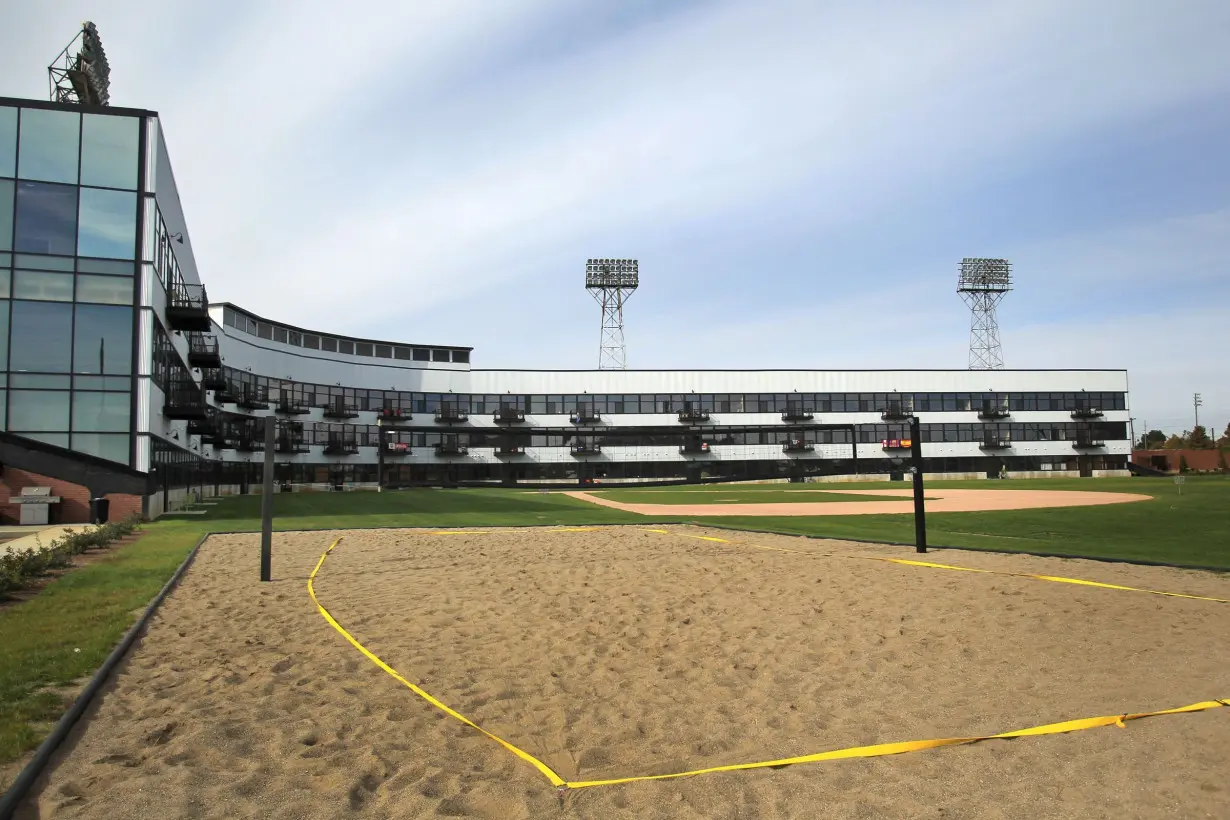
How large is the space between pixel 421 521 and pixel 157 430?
46.8ft

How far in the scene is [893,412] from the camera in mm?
93688

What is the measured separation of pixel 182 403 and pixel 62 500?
8543mm

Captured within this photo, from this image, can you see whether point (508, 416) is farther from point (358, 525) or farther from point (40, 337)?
point (358, 525)

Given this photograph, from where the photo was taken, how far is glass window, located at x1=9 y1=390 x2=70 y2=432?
31266 millimetres

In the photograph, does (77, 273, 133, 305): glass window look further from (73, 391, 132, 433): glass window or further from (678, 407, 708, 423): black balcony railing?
(678, 407, 708, 423): black balcony railing

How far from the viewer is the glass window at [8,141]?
31.8 m

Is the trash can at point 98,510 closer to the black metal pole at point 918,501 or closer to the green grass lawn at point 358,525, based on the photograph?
the green grass lawn at point 358,525

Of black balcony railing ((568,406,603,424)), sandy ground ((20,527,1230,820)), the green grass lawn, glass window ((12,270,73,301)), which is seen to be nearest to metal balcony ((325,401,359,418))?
→ black balcony railing ((568,406,603,424))

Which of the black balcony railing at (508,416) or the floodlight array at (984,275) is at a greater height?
the floodlight array at (984,275)

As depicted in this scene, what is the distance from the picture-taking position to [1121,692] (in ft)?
25.1

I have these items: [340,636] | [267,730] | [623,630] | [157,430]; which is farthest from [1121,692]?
[157,430]

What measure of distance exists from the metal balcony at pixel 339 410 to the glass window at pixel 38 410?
166 feet

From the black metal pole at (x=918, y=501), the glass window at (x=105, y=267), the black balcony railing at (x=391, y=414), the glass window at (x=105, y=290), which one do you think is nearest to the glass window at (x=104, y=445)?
the glass window at (x=105, y=290)

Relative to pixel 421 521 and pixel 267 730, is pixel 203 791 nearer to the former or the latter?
pixel 267 730
